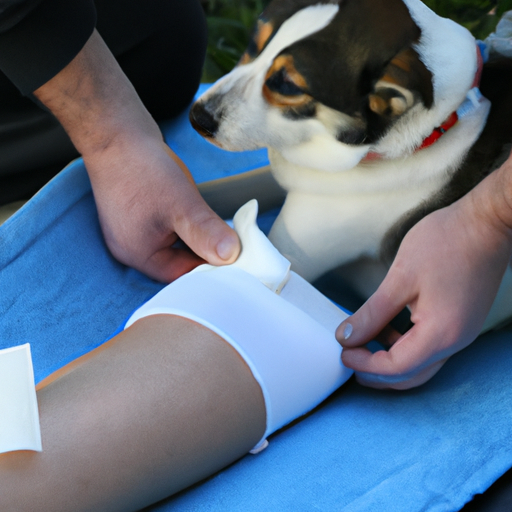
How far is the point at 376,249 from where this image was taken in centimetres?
92

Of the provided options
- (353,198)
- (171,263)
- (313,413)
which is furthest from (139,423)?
(353,198)

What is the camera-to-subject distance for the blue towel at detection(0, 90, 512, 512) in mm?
642

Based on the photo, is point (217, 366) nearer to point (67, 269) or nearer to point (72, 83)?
point (67, 269)

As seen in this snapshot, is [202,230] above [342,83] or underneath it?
underneath

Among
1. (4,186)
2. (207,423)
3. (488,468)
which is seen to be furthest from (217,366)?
(4,186)

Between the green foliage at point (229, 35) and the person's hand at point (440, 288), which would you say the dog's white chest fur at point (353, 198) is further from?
the green foliage at point (229, 35)

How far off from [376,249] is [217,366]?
0.38m

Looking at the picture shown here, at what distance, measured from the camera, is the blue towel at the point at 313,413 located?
642 mm

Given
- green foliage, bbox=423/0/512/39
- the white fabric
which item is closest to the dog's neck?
the white fabric

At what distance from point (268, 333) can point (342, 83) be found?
35cm

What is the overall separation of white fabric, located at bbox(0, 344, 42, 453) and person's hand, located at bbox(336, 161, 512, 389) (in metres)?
0.38

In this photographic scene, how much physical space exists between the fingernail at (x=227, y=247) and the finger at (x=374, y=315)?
0.19 metres

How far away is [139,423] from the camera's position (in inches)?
24.2

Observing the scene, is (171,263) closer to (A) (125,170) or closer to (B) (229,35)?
(A) (125,170)
